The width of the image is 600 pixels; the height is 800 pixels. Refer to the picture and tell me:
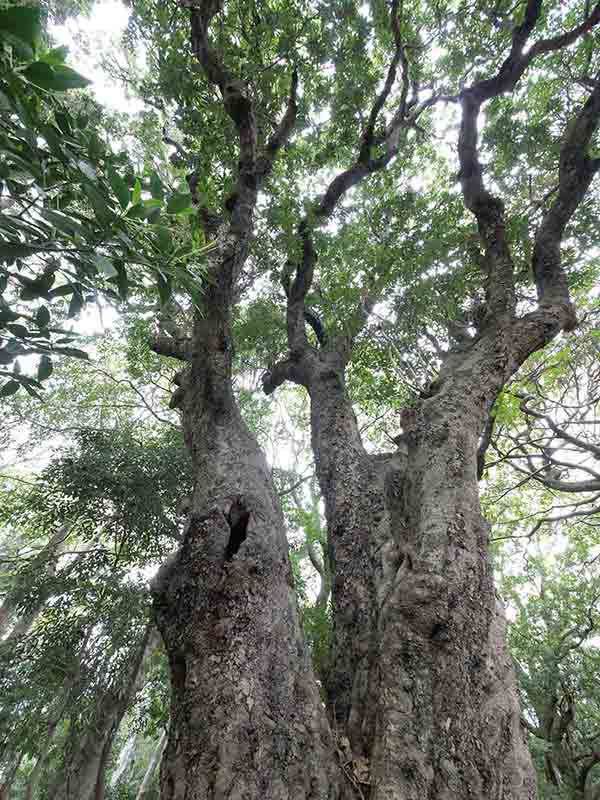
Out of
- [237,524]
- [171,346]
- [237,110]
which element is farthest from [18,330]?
[237,110]

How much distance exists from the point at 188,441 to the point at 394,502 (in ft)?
4.35

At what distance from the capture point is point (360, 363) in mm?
4953

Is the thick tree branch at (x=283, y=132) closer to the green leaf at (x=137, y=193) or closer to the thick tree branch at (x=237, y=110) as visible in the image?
the thick tree branch at (x=237, y=110)

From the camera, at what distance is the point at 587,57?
4.29 meters

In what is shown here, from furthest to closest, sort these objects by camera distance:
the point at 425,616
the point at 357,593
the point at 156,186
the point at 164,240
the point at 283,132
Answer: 1. the point at 283,132
2. the point at 357,593
3. the point at 425,616
4. the point at 164,240
5. the point at 156,186

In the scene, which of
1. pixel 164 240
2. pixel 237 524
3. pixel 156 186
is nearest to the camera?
pixel 156 186

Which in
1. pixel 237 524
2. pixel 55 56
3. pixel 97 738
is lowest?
pixel 97 738

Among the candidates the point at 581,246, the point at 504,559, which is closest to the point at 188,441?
the point at 581,246

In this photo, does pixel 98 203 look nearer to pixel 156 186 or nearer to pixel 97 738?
pixel 156 186

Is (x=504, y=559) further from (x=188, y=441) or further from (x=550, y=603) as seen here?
(x=188, y=441)

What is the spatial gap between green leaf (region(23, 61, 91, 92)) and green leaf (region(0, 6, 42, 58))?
45 millimetres

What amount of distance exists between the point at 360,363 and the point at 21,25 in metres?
4.40

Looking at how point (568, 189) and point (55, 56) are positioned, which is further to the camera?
point (568, 189)

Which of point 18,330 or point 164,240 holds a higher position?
point 164,240
